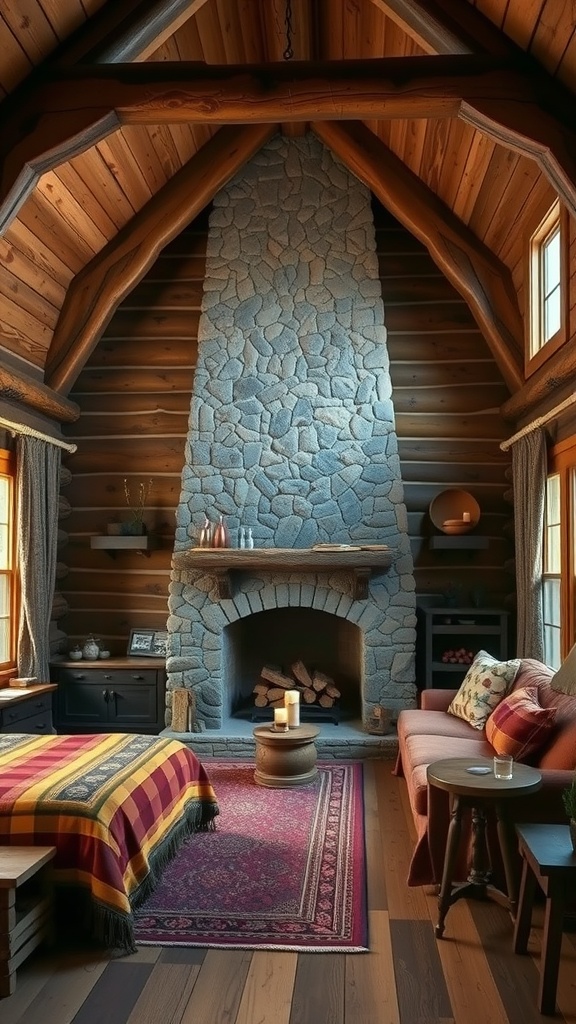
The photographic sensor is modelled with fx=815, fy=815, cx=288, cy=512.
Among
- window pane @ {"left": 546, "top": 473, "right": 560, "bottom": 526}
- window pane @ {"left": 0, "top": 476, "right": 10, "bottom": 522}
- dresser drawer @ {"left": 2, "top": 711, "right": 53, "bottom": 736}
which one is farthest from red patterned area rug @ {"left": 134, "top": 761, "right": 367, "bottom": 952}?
window pane @ {"left": 0, "top": 476, "right": 10, "bottom": 522}

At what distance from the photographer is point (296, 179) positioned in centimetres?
699

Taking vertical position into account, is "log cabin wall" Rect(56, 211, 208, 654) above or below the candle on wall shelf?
above

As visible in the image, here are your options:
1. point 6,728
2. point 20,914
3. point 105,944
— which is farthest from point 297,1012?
point 6,728

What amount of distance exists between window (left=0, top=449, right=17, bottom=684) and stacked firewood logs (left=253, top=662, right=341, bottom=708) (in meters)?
2.02

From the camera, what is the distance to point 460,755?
4273 mm

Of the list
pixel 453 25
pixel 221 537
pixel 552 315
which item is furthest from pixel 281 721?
pixel 453 25

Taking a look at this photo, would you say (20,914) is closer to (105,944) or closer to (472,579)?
(105,944)

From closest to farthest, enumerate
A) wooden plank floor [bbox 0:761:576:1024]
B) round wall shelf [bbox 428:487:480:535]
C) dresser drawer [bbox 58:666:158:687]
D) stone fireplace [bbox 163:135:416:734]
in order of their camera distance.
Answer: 1. wooden plank floor [bbox 0:761:576:1024]
2. stone fireplace [bbox 163:135:416:734]
3. dresser drawer [bbox 58:666:158:687]
4. round wall shelf [bbox 428:487:480:535]

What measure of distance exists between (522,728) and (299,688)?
10.3 feet

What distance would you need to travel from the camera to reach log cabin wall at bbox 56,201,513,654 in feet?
22.7

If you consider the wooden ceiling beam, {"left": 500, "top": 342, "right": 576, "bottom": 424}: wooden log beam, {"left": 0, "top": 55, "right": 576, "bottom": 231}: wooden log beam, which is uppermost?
the wooden ceiling beam

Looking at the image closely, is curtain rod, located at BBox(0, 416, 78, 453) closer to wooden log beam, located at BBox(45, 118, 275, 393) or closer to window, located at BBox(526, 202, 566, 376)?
wooden log beam, located at BBox(45, 118, 275, 393)

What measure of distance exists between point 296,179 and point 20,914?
19.7ft

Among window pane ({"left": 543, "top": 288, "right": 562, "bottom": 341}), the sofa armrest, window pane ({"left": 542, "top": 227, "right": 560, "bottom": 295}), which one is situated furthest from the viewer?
the sofa armrest
